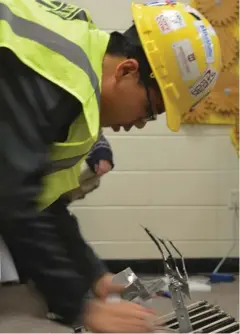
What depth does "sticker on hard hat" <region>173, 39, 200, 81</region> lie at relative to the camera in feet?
3.38

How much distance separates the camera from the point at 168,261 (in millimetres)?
A: 1172

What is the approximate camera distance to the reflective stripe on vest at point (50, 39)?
822 millimetres

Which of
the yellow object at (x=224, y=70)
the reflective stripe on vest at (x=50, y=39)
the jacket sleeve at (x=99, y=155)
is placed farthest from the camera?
the yellow object at (x=224, y=70)

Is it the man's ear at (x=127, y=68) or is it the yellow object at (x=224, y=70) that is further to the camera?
the yellow object at (x=224, y=70)

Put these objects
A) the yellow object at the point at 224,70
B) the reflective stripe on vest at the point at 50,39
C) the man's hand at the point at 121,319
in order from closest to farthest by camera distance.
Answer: the man's hand at the point at 121,319 → the reflective stripe on vest at the point at 50,39 → the yellow object at the point at 224,70

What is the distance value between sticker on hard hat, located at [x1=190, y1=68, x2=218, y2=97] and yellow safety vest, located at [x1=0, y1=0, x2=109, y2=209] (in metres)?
0.21

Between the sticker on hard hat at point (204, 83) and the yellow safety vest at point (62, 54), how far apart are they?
0.67 ft

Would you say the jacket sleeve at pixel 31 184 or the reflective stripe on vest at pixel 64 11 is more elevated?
the reflective stripe on vest at pixel 64 11

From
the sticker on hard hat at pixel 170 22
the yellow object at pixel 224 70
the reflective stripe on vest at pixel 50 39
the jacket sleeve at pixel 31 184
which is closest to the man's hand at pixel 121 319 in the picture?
the jacket sleeve at pixel 31 184

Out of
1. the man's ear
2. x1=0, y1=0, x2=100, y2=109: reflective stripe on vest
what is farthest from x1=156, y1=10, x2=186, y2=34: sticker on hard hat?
x1=0, y1=0, x2=100, y2=109: reflective stripe on vest

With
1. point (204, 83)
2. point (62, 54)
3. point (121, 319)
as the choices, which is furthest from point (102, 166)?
point (121, 319)

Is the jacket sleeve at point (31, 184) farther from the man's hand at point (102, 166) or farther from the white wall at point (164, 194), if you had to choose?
the white wall at point (164, 194)

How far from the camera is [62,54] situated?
83cm

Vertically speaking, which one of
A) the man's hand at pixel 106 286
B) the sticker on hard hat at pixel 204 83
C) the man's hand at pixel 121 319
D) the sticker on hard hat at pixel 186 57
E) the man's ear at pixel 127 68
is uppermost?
the man's ear at pixel 127 68
